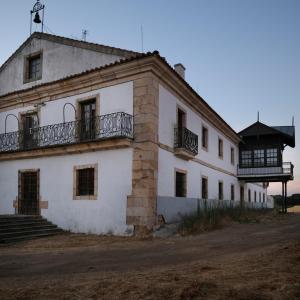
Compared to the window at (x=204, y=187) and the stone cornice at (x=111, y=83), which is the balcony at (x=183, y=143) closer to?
the stone cornice at (x=111, y=83)

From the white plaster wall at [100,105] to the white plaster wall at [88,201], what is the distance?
5.42 feet

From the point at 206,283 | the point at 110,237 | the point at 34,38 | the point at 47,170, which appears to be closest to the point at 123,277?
the point at 206,283

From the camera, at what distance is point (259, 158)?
25.2m

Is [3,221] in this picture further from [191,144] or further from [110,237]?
[191,144]

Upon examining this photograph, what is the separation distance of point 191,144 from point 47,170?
20.5 ft

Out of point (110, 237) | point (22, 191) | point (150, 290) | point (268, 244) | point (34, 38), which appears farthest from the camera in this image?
point (34, 38)

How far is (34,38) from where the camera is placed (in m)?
16.0

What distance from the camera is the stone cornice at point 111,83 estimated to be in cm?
1188

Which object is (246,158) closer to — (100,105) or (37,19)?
(100,105)

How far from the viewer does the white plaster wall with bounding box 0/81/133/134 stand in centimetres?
1223

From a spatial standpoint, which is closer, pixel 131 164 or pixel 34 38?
pixel 131 164

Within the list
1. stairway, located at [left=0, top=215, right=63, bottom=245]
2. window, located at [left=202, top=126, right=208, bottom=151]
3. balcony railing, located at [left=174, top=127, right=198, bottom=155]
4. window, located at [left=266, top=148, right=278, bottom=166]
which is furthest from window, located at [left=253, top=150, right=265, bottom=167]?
stairway, located at [left=0, top=215, right=63, bottom=245]

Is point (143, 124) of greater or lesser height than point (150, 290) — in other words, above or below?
above

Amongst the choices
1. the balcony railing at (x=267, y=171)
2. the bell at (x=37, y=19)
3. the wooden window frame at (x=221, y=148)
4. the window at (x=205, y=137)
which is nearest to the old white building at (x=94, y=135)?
the window at (x=205, y=137)
